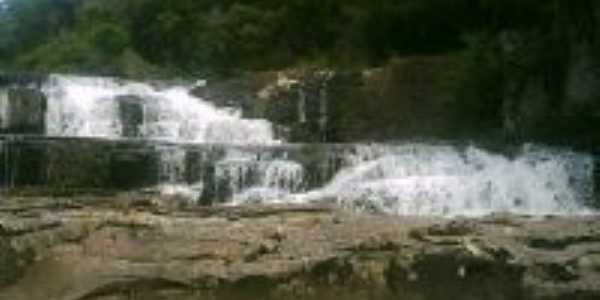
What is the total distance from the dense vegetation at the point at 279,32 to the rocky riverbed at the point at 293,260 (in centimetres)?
1238

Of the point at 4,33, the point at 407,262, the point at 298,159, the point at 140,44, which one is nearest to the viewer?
the point at 407,262

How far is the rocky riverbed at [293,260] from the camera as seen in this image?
723 cm

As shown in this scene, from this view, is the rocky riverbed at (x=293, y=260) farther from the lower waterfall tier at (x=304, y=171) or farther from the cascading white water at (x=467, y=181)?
the lower waterfall tier at (x=304, y=171)

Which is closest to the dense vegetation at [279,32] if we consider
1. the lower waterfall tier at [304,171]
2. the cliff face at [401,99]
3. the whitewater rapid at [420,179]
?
the cliff face at [401,99]

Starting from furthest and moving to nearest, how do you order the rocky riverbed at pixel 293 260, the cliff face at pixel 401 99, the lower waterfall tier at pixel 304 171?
the cliff face at pixel 401 99 < the lower waterfall tier at pixel 304 171 < the rocky riverbed at pixel 293 260

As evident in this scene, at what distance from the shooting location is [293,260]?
24.2 feet

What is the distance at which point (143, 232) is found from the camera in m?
7.98

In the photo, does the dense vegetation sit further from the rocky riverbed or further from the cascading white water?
the rocky riverbed

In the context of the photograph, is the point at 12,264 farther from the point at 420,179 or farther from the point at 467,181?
the point at 467,181

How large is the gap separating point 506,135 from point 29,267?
561 inches

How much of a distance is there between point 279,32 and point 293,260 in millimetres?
24434

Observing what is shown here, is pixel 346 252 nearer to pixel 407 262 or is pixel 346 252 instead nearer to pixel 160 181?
pixel 407 262

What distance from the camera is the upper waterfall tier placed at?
72.5 feet

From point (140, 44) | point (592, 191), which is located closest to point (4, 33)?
point (140, 44)
